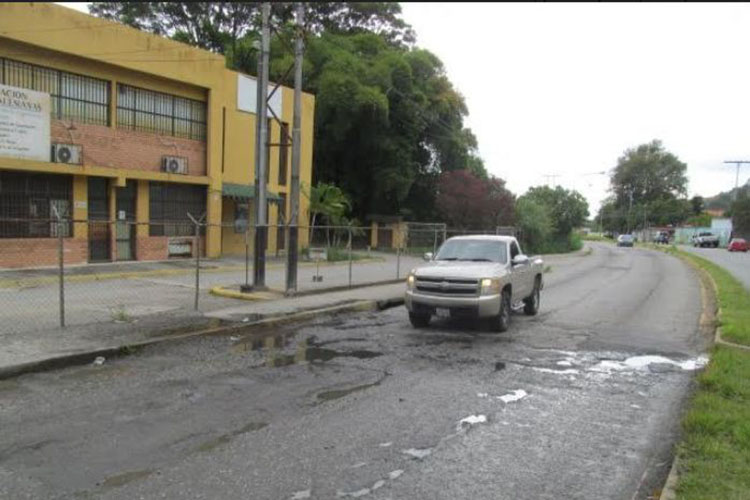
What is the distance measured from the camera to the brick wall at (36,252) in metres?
18.5

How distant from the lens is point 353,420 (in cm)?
629

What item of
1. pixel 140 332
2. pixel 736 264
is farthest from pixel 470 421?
pixel 736 264

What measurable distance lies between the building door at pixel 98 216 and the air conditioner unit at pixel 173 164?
227 centimetres

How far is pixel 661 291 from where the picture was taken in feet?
68.2

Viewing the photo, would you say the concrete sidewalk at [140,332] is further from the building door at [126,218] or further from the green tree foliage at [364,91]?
the green tree foliage at [364,91]

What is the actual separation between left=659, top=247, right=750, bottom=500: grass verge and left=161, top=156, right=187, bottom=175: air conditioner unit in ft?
61.9

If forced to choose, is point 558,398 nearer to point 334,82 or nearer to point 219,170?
point 219,170

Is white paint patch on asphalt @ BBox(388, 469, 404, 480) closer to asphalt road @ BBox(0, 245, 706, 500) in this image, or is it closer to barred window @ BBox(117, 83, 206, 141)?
asphalt road @ BBox(0, 245, 706, 500)

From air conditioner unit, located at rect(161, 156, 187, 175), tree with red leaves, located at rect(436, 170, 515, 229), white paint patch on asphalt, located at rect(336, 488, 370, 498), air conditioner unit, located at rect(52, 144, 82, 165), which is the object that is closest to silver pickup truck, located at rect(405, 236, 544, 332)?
white paint patch on asphalt, located at rect(336, 488, 370, 498)

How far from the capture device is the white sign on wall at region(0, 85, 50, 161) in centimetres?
1822

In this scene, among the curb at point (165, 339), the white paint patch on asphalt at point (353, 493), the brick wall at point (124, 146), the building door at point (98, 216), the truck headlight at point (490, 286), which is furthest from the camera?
the building door at point (98, 216)

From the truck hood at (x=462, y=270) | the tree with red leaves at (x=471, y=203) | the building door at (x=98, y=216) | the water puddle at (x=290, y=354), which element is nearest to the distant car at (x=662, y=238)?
the tree with red leaves at (x=471, y=203)

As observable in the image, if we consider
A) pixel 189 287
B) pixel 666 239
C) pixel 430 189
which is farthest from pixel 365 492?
pixel 666 239

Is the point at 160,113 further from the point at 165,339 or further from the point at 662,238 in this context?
the point at 662,238
